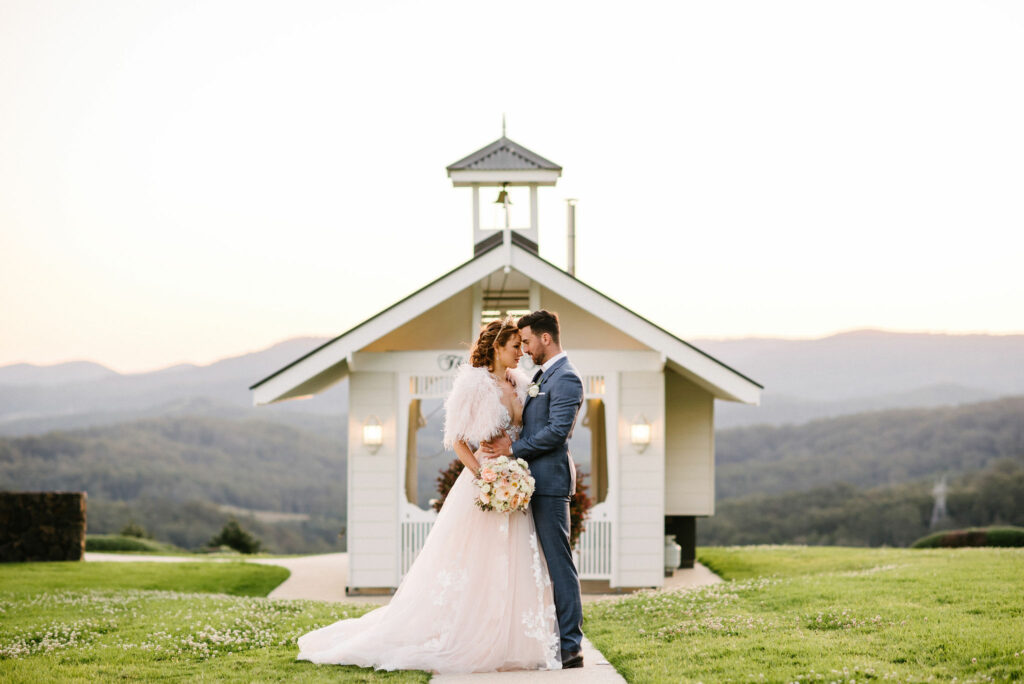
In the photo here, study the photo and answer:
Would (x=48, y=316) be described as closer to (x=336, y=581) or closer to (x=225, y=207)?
(x=225, y=207)

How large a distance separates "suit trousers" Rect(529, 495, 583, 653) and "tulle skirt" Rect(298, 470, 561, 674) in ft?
0.22

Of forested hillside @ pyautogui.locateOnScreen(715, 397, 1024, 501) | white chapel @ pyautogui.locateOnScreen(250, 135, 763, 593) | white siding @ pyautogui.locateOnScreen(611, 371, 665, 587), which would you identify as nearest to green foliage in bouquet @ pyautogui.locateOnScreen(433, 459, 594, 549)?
white chapel @ pyautogui.locateOnScreen(250, 135, 763, 593)

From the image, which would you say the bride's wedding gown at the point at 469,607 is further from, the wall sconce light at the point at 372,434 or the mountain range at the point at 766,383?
the mountain range at the point at 766,383

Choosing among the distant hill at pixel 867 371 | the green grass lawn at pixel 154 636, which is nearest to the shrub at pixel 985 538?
the green grass lawn at pixel 154 636

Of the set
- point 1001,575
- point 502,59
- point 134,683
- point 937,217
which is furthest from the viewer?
point 937,217

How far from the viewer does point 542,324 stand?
702 centimetres

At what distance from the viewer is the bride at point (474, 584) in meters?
6.75

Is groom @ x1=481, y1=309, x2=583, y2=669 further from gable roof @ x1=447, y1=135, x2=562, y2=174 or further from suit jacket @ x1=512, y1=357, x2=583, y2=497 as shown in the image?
gable roof @ x1=447, y1=135, x2=562, y2=174

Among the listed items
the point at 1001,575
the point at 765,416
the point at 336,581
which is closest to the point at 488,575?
the point at 1001,575

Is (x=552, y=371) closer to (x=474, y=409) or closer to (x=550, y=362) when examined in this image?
(x=550, y=362)

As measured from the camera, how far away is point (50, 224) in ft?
90.0

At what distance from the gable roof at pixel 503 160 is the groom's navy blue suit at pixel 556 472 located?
7495 millimetres

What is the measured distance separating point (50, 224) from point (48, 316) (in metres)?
9.08

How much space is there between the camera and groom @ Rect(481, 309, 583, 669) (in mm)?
6832
